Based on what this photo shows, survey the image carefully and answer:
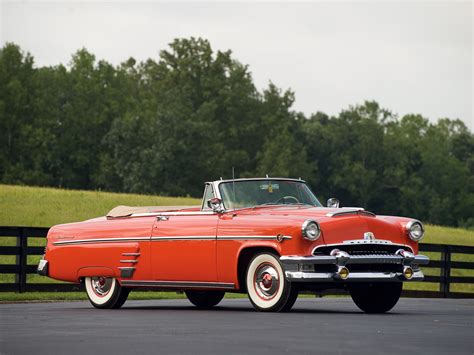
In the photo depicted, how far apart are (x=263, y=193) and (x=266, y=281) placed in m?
1.89

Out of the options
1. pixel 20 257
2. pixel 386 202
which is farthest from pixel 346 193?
pixel 20 257

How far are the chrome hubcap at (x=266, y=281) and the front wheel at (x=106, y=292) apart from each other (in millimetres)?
2522

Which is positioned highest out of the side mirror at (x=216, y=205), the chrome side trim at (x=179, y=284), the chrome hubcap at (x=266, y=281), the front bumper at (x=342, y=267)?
the side mirror at (x=216, y=205)

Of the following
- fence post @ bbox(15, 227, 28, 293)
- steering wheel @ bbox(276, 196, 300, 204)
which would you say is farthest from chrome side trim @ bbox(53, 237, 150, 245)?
fence post @ bbox(15, 227, 28, 293)

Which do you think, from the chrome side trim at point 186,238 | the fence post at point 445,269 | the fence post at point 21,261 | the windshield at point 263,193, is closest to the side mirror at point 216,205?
the windshield at point 263,193

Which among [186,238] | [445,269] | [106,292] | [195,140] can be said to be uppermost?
[195,140]

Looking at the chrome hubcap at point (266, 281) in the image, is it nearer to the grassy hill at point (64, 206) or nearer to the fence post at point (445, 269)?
the fence post at point (445, 269)

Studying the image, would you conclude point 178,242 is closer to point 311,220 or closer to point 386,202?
point 311,220

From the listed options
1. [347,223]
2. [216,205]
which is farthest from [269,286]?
[216,205]

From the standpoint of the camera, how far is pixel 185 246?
14977 mm

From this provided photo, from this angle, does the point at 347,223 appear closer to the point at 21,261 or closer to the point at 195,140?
the point at 21,261

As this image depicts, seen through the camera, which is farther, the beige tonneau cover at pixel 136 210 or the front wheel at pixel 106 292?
the beige tonneau cover at pixel 136 210

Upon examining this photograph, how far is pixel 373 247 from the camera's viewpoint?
46.9ft

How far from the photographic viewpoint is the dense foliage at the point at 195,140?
91062 mm
